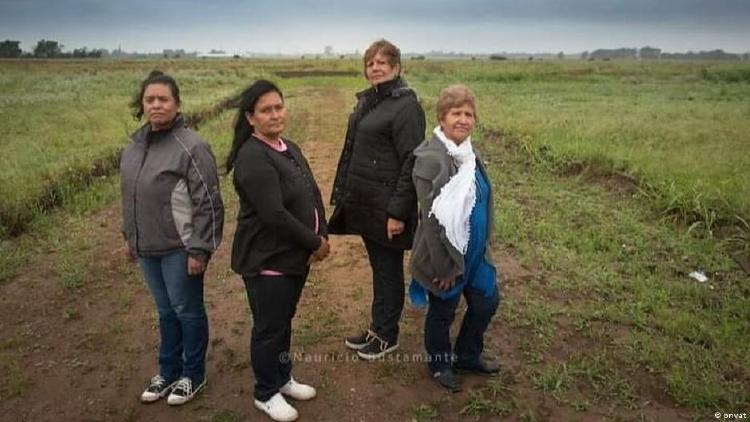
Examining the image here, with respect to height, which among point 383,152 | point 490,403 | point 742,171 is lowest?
→ point 490,403

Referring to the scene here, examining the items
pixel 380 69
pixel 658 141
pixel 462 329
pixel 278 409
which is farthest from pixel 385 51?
pixel 658 141

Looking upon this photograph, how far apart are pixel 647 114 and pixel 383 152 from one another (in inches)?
574

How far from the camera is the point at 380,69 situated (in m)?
3.33

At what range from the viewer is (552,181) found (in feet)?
28.5

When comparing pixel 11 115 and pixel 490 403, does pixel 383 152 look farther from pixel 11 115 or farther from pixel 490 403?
pixel 11 115

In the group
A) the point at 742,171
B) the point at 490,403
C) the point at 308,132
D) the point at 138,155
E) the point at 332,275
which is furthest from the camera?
the point at 308,132

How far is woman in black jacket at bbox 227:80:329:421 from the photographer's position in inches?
111

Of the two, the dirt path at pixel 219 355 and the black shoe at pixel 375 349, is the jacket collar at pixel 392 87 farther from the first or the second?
the dirt path at pixel 219 355

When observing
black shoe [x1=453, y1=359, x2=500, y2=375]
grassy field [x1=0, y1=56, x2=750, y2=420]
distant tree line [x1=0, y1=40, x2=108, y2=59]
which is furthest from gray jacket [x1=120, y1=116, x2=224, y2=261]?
distant tree line [x1=0, y1=40, x2=108, y2=59]

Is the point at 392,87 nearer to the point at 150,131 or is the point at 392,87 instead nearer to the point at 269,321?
the point at 150,131

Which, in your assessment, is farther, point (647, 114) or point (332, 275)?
point (647, 114)

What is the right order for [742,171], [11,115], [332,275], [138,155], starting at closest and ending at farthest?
[138,155], [332,275], [742,171], [11,115]

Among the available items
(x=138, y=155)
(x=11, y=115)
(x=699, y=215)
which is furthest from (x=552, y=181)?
(x=11, y=115)

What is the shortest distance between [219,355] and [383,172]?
1699mm
